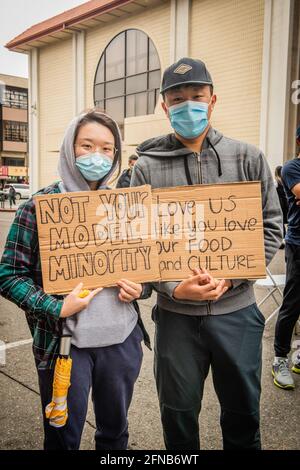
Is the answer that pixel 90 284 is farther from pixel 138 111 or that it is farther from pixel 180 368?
pixel 138 111

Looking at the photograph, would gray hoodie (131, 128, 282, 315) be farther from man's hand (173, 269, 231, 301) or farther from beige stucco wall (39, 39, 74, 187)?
beige stucco wall (39, 39, 74, 187)

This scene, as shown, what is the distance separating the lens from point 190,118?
6.51 feet

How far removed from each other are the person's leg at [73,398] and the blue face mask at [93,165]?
758 millimetres

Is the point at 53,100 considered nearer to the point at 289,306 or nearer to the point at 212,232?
the point at 289,306

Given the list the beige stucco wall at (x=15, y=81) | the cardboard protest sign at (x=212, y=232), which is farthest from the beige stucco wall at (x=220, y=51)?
the beige stucco wall at (x=15, y=81)

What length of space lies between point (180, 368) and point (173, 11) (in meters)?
17.5

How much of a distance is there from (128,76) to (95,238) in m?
18.7

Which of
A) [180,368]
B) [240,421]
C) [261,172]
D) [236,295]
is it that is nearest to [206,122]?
[261,172]

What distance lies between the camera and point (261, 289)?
6516 mm

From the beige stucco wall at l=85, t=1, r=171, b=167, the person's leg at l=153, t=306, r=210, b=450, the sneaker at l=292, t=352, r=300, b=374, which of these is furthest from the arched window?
the person's leg at l=153, t=306, r=210, b=450

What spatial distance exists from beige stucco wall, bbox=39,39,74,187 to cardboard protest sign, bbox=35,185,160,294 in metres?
20.7

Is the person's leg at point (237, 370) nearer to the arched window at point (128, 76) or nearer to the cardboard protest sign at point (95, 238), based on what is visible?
the cardboard protest sign at point (95, 238)

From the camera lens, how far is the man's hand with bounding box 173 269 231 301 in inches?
71.4

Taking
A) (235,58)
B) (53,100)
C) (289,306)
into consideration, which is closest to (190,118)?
(289,306)
